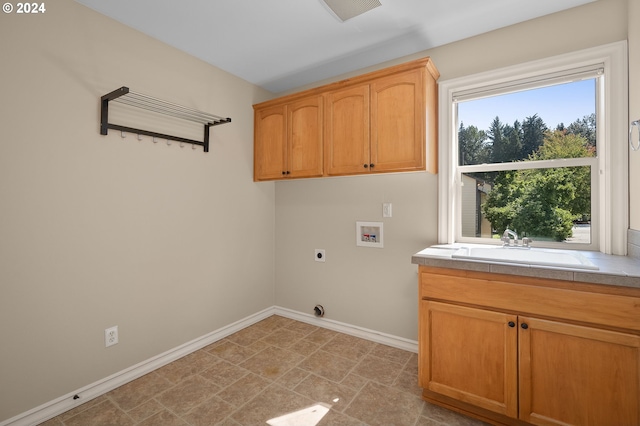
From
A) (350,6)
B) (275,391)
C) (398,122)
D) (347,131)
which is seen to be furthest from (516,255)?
(350,6)

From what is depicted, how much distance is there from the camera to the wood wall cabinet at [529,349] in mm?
1350

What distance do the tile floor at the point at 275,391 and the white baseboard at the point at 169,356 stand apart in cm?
5

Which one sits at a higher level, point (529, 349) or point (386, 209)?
point (386, 209)

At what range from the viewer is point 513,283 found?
5.11ft

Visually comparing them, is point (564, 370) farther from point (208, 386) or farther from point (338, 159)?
point (208, 386)

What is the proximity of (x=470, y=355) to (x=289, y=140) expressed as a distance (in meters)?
2.16

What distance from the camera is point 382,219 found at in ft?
8.68

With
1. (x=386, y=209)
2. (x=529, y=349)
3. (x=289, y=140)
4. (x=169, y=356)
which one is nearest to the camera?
(x=529, y=349)

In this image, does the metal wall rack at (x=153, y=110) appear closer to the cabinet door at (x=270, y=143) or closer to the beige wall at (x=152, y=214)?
the beige wall at (x=152, y=214)

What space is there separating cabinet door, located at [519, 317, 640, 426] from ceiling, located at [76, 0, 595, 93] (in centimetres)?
196

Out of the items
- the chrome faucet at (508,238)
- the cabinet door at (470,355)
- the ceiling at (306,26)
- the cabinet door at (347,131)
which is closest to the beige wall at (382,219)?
the ceiling at (306,26)

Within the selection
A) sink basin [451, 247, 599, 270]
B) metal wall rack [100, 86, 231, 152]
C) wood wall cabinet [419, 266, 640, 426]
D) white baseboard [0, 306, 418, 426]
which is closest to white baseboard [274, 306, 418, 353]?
white baseboard [0, 306, 418, 426]

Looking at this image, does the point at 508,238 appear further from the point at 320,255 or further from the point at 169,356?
the point at 169,356

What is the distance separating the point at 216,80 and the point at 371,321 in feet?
8.59
